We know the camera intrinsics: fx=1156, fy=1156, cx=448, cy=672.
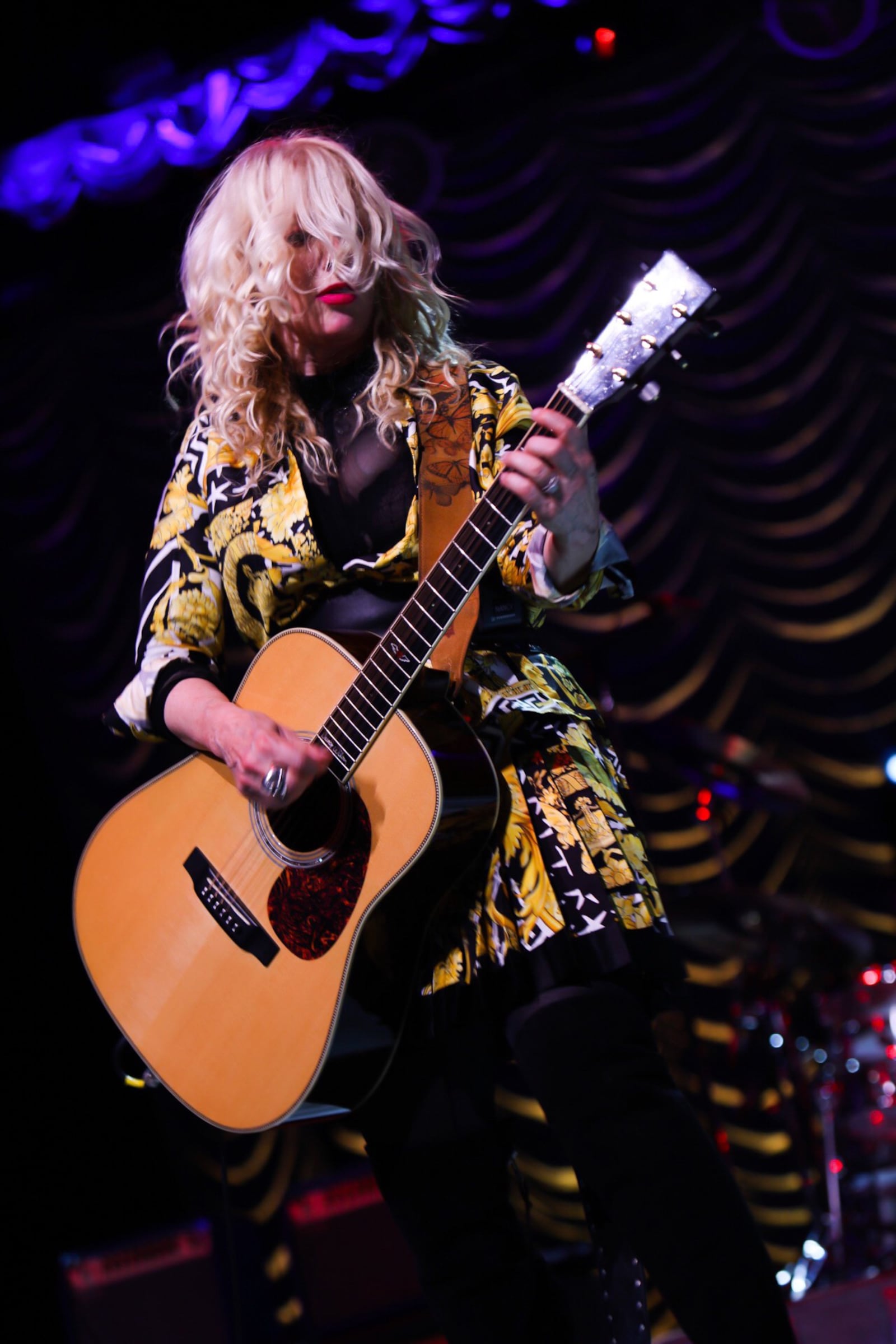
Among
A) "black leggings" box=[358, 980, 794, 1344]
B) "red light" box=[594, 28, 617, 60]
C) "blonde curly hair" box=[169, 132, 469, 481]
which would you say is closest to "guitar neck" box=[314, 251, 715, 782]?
"blonde curly hair" box=[169, 132, 469, 481]

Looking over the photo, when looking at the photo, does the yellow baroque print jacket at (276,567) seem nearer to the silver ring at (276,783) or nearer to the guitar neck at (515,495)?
the guitar neck at (515,495)

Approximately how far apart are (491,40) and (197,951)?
11.6 ft

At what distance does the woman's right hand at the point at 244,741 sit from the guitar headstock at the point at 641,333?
0.54 m

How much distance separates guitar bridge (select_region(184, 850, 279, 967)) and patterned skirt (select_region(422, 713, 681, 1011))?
0.24m

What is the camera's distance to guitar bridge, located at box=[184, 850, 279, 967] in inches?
58.8

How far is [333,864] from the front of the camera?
144cm

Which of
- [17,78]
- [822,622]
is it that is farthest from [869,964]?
[17,78]

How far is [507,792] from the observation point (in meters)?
1.39

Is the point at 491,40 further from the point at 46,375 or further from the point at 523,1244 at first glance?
the point at 523,1244

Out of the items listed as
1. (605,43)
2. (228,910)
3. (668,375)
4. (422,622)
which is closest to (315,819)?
(228,910)

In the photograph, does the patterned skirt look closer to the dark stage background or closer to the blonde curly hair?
the blonde curly hair

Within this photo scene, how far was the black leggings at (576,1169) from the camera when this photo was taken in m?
1.14

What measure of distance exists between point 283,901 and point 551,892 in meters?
0.36

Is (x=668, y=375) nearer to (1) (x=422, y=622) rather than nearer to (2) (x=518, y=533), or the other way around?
(2) (x=518, y=533)
